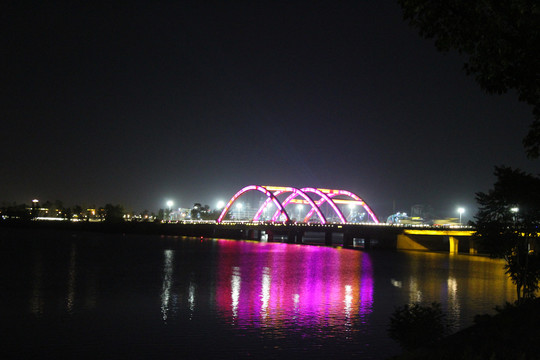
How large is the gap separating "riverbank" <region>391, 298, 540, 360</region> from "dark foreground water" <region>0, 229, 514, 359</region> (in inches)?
214

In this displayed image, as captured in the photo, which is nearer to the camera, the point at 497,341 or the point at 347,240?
the point at 497,341

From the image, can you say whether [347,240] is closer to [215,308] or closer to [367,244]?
[367,244]

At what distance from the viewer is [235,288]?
3909 centimetres

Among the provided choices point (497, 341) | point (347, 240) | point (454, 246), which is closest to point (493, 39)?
point (497, 341)

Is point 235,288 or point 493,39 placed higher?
point 493,39

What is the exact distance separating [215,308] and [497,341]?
19153 mm

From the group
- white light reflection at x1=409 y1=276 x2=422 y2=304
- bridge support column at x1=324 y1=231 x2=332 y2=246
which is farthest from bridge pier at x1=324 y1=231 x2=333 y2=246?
white light reflection at x1=409 y1=276 x2=422 y2=304

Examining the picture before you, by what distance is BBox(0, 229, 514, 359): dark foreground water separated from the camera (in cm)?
2002

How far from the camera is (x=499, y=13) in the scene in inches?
386

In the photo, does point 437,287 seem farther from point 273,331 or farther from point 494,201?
point 273,331

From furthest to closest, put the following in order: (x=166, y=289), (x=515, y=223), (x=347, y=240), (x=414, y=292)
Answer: (x=347, y=240)
(x=414, y=292)
(x=166, y=289)
(x=515, y=223)

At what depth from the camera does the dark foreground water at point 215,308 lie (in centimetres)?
2002

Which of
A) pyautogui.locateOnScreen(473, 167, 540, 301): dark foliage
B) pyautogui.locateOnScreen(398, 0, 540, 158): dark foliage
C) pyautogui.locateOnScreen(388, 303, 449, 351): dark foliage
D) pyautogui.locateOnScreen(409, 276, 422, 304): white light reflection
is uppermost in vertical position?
pyautogui.locateOnScreen(398, 0, 540, 158): dark foliage

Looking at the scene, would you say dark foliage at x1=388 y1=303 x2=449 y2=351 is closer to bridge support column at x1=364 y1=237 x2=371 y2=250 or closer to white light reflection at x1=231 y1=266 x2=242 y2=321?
white light reflection at x1=231 y1=266 x2=242 y2=321
